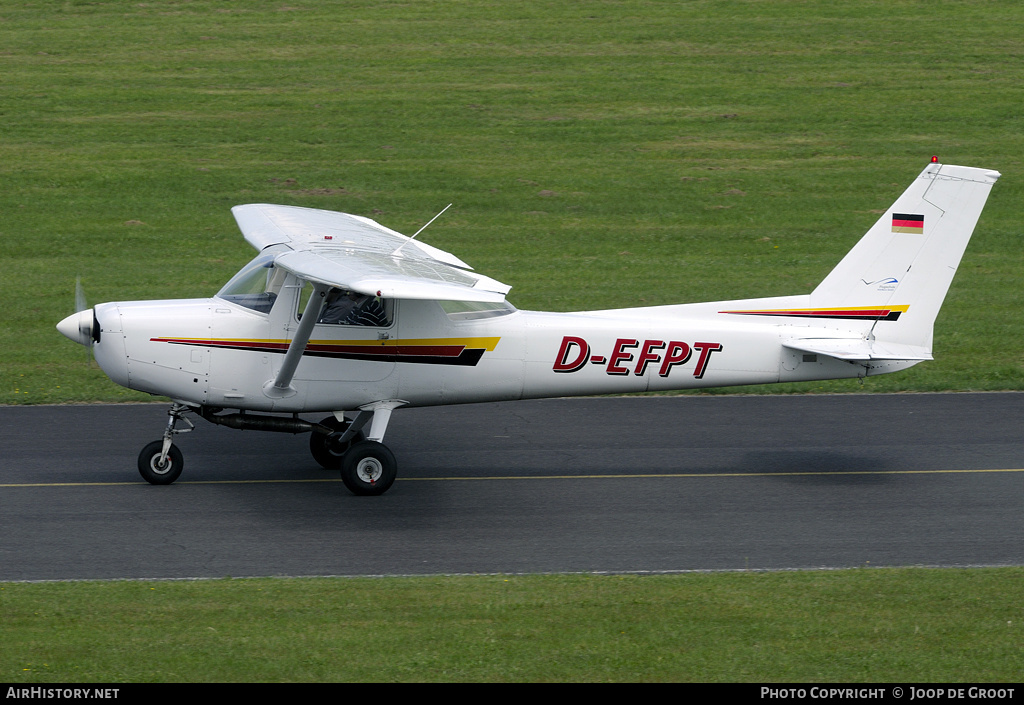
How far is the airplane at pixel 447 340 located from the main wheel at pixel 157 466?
14 millimetres

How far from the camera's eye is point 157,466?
12.0 m

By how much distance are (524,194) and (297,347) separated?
1522 centimetres

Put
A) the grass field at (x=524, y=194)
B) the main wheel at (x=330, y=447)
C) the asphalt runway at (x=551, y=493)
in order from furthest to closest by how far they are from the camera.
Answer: the main wheel at (x=330, y=447), the asphalt runway at (x=551, y=493), the grass field at (x=524, y=194)

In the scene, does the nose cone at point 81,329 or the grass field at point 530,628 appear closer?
the grass field at point 530,628

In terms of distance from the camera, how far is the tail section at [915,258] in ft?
40.1

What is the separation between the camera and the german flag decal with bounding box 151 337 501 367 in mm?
11688

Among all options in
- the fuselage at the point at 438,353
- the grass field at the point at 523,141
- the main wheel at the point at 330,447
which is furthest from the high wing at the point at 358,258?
the grass field at the point at 523,141

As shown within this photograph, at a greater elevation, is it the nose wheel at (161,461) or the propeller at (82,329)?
the propeller at (82,329)

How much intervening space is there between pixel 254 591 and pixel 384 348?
338 centimetres

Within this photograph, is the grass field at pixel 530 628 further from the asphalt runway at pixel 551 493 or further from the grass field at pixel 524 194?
the asphalt runway at pixel 551 493

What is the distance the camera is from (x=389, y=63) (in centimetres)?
3306

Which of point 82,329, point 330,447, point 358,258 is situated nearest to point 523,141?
point 330,447

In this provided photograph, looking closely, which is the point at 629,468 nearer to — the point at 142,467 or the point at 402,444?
the point at 402,444

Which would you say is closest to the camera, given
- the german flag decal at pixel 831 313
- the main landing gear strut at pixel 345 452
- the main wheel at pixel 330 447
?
the main landing gear strut at pixel 345 452
